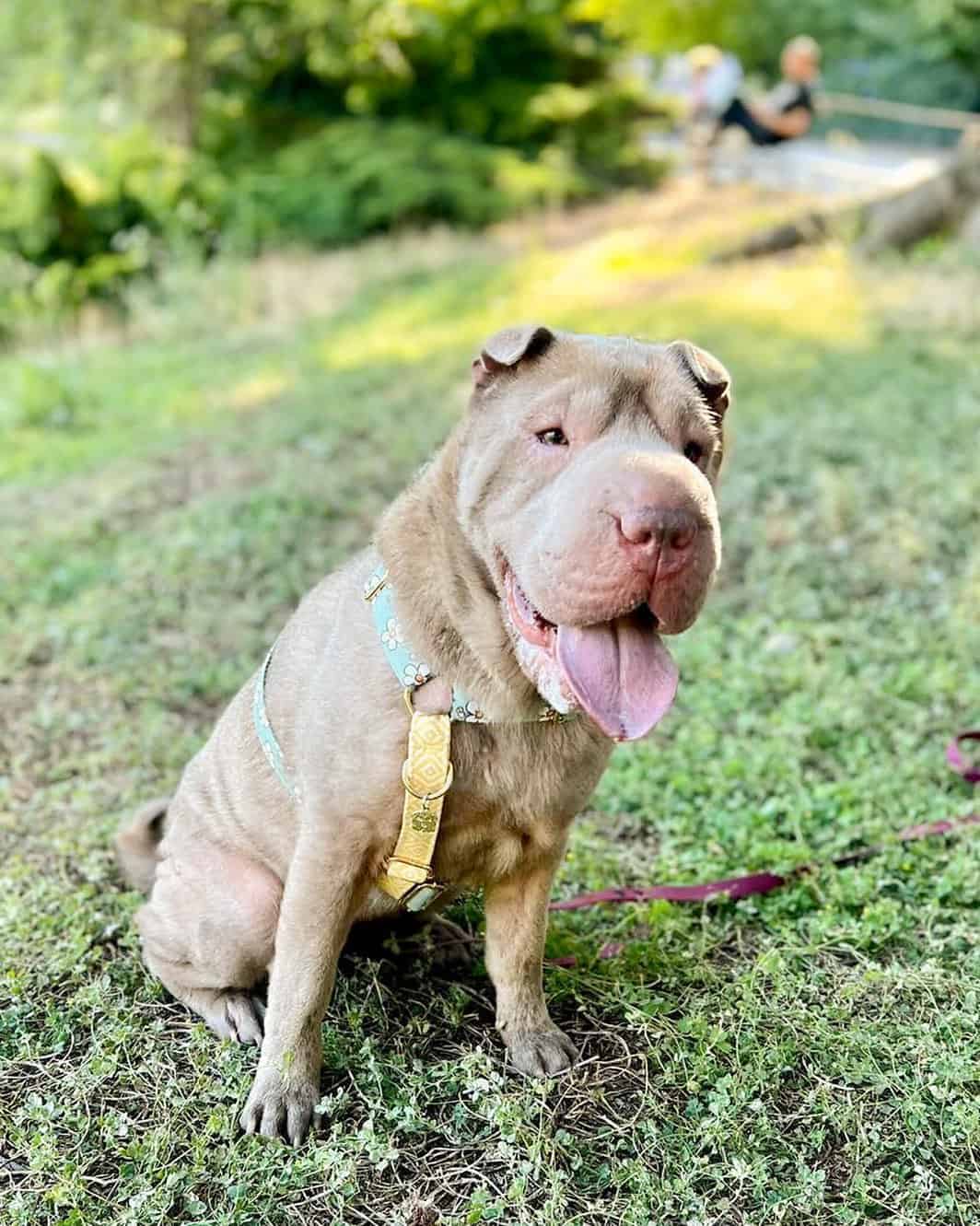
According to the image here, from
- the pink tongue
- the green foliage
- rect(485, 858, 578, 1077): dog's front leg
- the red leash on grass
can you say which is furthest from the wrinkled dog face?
the green foliage

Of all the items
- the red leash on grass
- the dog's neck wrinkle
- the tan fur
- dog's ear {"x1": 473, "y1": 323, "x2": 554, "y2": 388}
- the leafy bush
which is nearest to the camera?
the tan fur

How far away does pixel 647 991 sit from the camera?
3758 millimetres

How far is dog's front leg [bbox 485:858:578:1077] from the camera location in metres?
3.46

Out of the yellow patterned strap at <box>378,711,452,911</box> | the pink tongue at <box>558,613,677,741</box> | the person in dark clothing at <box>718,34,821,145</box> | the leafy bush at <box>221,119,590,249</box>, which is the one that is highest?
the pink tongue at <box>558,613,677,741</box>

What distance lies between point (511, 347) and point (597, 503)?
531 millimetres

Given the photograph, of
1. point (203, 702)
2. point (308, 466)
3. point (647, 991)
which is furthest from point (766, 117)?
point (647, 991)

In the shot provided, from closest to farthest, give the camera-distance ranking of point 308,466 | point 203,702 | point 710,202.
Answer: point 203,702
point 308,466
point 710,202

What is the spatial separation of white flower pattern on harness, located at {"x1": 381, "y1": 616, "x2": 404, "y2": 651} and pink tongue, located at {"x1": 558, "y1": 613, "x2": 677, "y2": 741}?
492 mm

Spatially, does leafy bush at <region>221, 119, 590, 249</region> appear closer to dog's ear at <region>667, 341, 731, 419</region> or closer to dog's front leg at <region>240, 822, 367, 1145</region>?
dog's ear at <region>667, 341, 731, 419</region>

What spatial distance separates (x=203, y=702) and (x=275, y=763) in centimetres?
236

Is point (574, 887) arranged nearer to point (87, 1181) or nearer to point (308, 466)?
point (87, 1181)

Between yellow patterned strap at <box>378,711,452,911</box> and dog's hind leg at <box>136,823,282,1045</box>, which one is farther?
dog's hind leg at <box>136,823,282,1045</box>

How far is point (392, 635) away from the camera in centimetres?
317

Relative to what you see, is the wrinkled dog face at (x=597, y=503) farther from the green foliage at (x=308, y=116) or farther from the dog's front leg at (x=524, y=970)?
the green foliage at (x=308, y=116)
